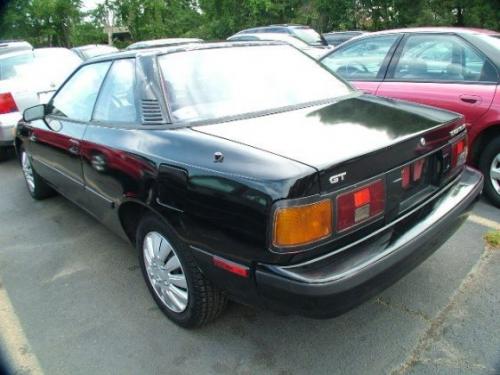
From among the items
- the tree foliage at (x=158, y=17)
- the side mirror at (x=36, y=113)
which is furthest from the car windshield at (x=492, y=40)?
the tree foliage at (x=158, y=17)

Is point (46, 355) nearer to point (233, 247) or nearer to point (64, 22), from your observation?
point (233, 247)

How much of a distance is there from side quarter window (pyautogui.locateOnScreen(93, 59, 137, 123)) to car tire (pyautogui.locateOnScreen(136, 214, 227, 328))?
0.70m

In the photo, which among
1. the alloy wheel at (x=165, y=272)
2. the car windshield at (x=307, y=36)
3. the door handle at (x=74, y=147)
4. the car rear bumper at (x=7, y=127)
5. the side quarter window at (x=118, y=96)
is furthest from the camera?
the car windshield at (x=307, y=36)

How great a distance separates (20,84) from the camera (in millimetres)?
6586

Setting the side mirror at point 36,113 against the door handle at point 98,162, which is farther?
the side mirror at point 36,113

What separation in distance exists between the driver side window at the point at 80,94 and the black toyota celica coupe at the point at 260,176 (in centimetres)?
3

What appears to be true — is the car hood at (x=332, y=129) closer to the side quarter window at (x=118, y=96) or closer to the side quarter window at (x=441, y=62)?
the side quarter window at (x=118, y=96)

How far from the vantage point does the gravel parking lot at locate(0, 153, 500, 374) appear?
239 cm

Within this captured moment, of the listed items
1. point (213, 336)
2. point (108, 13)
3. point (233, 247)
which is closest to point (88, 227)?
point (213, 336)

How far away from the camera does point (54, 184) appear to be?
13.7 feet

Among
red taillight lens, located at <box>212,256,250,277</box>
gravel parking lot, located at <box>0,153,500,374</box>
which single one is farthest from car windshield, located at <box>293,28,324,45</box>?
red taillight lens, located at <box>212,256,250,277</box>

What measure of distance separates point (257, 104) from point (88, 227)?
2270 mm

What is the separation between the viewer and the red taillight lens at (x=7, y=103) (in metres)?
6.23

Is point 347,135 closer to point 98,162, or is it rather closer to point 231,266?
point 231,266
